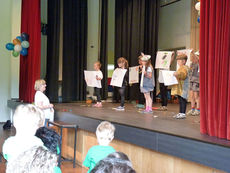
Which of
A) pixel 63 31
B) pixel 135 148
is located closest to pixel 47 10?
pixel 63 31

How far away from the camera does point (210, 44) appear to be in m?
2.40

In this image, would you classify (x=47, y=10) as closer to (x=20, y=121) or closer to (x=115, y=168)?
(x=20, y=121)

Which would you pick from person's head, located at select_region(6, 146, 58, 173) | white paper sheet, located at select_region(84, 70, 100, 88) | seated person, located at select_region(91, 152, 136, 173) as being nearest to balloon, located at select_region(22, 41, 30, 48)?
white paper sheet, located at select_region(84, 70, 100, 88)

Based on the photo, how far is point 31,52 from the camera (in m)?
6.43

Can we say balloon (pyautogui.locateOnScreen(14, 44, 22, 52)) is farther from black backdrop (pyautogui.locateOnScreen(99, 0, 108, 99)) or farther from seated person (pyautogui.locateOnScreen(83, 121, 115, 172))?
seated person (pyautogui.locateOnScreen(83, 121, 115, 172))

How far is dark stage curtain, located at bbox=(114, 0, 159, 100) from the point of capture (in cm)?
808

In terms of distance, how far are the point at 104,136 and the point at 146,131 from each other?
818 mm

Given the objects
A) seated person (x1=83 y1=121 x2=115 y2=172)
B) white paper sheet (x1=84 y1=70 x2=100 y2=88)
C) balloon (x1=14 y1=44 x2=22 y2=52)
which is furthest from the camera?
balloon (x1=14 y1=44 x2=22 y2=52)

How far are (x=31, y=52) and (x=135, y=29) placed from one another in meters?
3.16

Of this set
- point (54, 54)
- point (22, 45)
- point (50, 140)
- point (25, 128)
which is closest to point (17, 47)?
point (22, 45)

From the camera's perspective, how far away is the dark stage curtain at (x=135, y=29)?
808 cm

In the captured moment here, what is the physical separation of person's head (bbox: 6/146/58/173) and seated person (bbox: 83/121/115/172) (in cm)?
93

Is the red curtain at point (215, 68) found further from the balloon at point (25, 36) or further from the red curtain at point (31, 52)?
the balloon at point (25, 36)

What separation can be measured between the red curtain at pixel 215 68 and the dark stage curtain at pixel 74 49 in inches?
217
